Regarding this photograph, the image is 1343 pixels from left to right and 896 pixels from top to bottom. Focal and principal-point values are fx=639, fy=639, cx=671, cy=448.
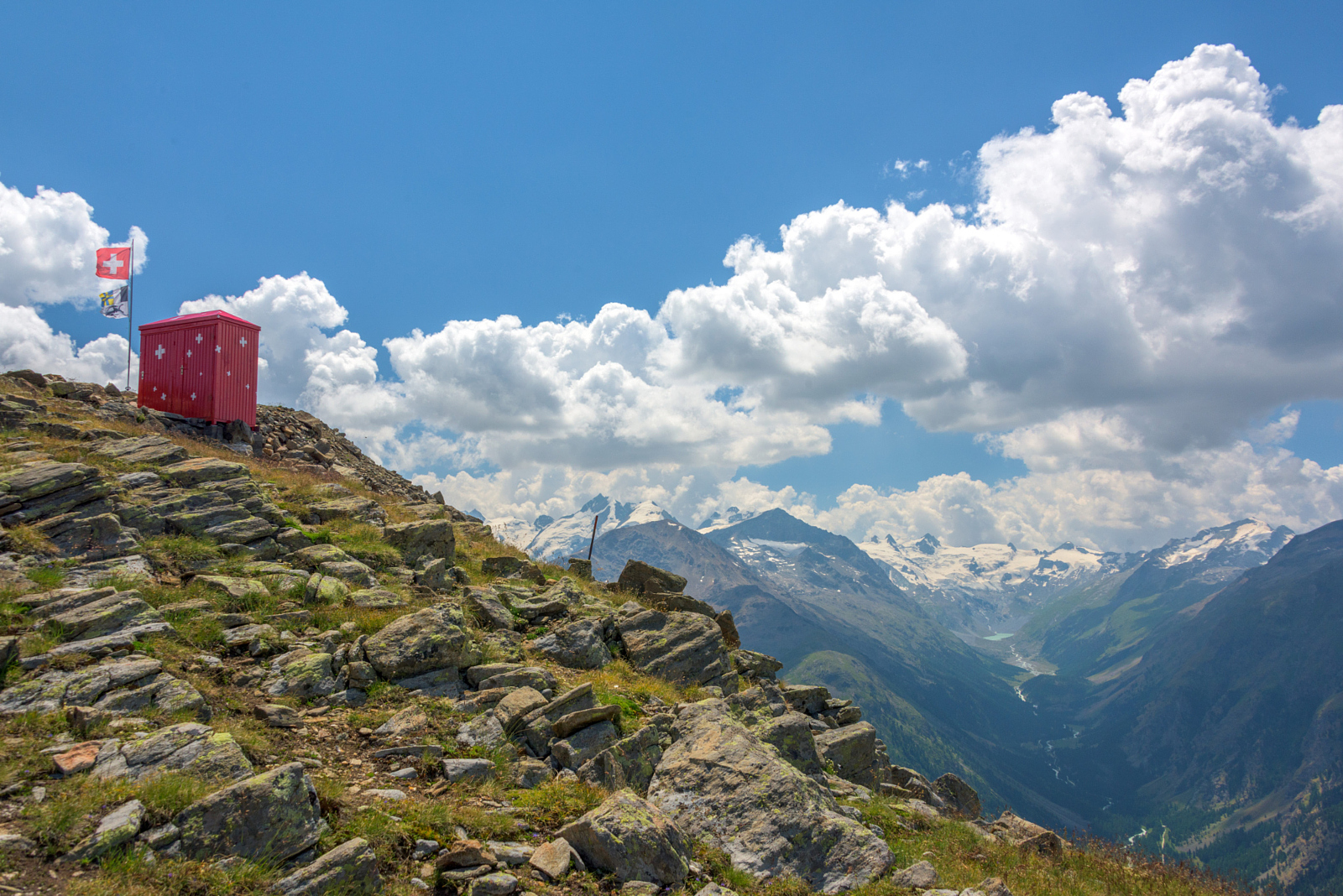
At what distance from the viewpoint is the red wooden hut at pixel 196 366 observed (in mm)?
34438

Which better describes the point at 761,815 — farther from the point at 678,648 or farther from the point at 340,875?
the point at 678,648

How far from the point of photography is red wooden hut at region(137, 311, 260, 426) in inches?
1356

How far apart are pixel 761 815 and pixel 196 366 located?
37211 millimetres

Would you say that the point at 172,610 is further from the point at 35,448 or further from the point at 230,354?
the point at 230,354

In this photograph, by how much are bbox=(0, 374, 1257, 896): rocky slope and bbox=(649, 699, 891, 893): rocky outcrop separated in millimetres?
49

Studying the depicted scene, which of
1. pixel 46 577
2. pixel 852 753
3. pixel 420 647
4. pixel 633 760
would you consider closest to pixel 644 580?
pixel 852 753

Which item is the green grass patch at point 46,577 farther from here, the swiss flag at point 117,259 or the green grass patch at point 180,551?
the swiss flag at point 117,259

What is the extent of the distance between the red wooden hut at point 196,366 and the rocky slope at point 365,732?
953cm

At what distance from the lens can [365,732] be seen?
13.1 metres

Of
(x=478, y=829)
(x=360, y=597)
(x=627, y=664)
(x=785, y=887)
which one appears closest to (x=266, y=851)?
(x=478, y=829)

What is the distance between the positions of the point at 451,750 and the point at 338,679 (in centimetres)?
353

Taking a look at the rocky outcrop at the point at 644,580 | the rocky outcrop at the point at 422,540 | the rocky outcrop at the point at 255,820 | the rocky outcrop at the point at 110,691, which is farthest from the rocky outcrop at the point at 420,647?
the rocky outcrop at the point at 644,580

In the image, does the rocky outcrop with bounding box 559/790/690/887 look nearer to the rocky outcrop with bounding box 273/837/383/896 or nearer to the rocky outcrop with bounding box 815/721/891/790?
the rocky outcrop with bounding box 273/837/383/896

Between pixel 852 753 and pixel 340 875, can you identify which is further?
pixel 852 753
